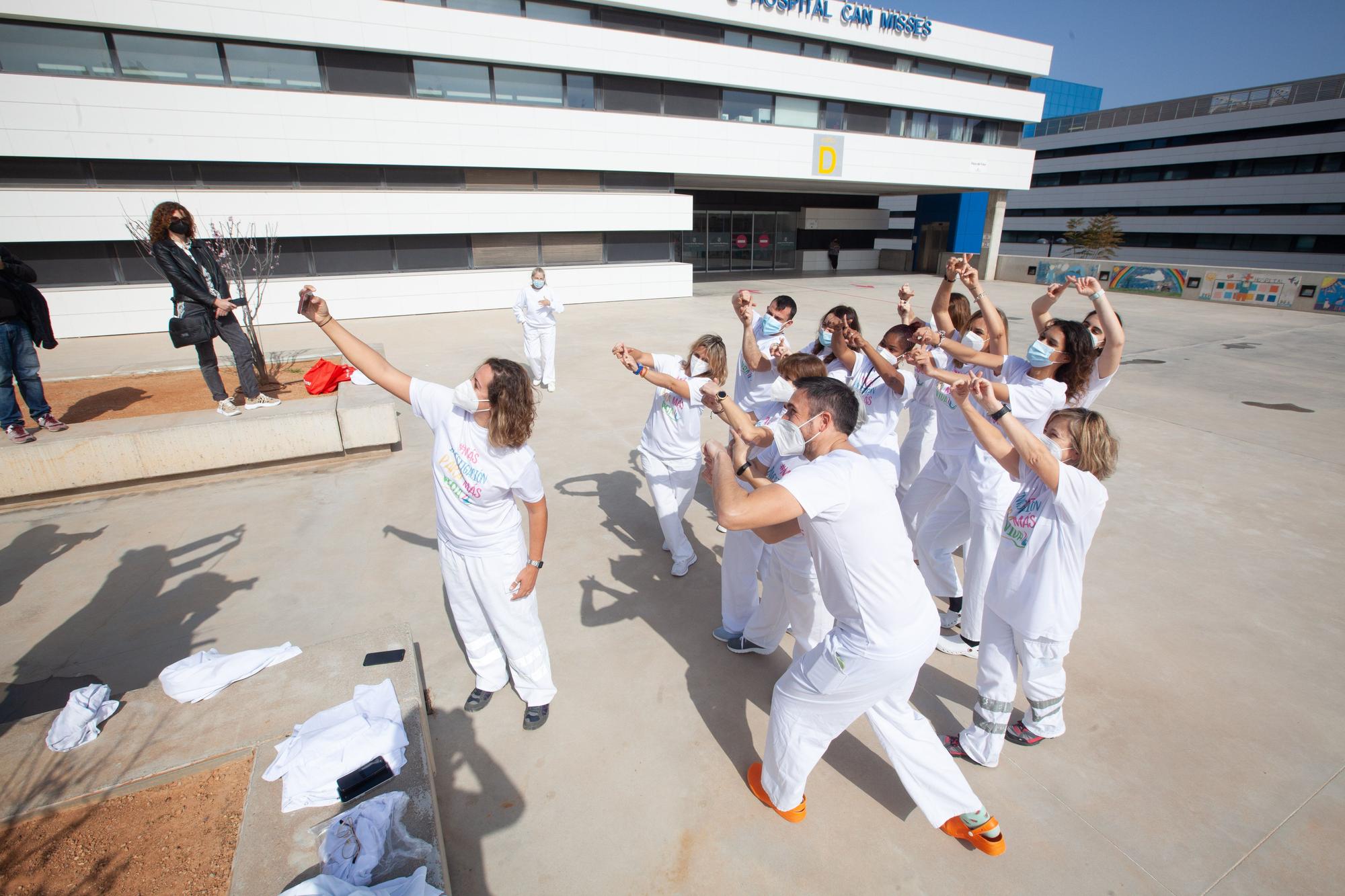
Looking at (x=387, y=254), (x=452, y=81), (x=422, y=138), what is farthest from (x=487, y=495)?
(x=452, y=81)

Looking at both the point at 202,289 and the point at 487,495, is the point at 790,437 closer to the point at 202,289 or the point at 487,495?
the point at 487,495

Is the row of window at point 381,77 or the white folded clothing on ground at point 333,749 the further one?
the row of window at point 381,77

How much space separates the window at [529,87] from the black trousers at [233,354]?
13.5 metres

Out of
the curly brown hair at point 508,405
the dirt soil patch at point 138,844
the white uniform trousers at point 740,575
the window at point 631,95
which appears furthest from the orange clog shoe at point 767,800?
the window at point 631,95

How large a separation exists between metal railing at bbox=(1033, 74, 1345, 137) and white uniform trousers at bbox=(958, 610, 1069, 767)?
1876 inches

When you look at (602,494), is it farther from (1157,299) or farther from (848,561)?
(1157,299)

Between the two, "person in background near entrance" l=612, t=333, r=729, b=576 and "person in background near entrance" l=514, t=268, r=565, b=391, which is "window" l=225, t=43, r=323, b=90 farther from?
"person in background near entrance" l=612, t=333, r=729, b=576

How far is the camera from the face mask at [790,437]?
247 centimetres

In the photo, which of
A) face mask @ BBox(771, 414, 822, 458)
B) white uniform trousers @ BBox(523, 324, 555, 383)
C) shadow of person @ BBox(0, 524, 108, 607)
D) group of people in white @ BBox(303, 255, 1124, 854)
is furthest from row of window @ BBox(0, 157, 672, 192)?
face mask @ BBox(771, 414, 822, 458)

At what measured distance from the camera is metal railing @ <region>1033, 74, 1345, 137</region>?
106 feet

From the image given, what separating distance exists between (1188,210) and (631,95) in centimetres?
4040

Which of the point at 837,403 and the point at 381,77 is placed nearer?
the point at 837,403

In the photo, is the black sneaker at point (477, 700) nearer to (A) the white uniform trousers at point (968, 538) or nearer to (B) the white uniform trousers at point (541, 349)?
(A) the white uniform trousers at point (968, 538)

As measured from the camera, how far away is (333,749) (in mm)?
2521
